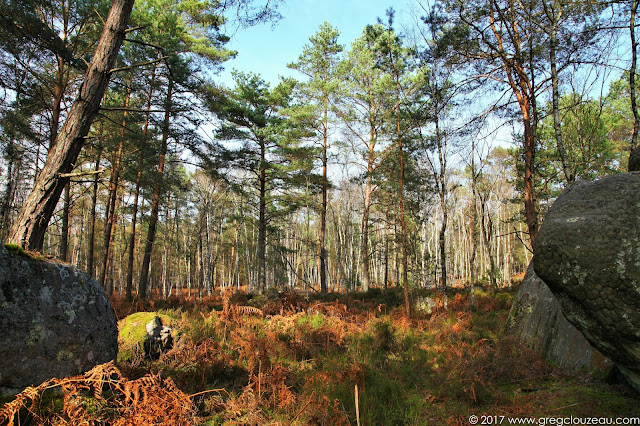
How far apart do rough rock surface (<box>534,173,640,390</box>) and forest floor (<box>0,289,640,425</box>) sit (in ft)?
4.09

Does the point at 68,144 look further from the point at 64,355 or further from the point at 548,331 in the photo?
the point at 548,331

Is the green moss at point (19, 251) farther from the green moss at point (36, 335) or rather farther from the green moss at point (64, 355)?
the green moss at point (64, 355)

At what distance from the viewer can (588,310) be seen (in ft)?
9.22

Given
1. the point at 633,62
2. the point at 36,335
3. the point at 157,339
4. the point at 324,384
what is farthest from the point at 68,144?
the point at 633,62

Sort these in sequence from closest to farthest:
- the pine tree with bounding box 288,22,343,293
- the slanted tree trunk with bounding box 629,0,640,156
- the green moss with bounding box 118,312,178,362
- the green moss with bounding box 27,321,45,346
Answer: the green moss with bounding box 27,321,45,346, the green moss with bounding box 118,312,178,362, the slanted tree trunk with bounding box 629,0,640,156, the pine tree with bounding box 288,22,343,293

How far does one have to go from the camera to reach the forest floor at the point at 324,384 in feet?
9.27

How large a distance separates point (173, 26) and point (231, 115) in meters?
4.67

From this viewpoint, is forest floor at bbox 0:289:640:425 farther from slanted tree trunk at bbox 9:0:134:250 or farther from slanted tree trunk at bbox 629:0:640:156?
slanted tree trunk at bbox 629:0:640:156

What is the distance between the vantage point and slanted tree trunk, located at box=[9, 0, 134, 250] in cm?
352

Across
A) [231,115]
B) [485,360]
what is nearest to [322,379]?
[485,360]

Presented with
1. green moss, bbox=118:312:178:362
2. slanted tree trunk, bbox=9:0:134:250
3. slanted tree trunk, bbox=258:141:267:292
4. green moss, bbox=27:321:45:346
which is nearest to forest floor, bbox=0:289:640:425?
green moss, bbox=118:312:178:362

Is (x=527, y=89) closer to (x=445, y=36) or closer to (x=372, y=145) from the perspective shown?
(x=445, y=36)

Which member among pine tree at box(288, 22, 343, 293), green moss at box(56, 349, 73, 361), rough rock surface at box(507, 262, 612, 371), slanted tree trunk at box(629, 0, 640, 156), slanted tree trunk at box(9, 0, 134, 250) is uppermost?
pine tree at box(288, 22, 343, 293)

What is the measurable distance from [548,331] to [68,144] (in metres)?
7.66
